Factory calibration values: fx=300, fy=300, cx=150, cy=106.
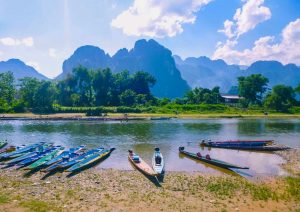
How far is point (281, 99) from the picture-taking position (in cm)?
10725

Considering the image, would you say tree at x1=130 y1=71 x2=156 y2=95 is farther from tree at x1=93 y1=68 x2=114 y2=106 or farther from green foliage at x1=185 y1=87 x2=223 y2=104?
green foliage at x1=185 y1=87 x2=223 y2=104

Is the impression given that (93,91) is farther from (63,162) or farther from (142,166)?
(142,166)

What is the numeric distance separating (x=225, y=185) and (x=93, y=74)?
10274 cm

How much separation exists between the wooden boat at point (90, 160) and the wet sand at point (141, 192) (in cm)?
103

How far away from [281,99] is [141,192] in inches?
3911

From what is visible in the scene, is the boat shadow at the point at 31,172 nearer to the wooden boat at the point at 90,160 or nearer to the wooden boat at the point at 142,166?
the wooden boat at the point at 90,160

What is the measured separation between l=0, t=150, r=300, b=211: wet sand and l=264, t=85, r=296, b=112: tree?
88.3 metres

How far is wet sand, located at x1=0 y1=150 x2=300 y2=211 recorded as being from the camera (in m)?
17.7

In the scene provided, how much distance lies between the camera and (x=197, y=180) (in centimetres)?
2378

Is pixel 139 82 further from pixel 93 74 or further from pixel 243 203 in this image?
pixel 243 203

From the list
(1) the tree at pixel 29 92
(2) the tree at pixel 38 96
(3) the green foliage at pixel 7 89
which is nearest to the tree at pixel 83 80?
(2) the tree at pixel 38 96

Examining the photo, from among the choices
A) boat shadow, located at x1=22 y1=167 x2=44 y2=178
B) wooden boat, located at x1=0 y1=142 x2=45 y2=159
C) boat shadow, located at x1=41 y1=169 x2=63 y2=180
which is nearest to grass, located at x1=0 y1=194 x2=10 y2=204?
boat shadow, located at x1=41 y1=169 x2=63 y2=180

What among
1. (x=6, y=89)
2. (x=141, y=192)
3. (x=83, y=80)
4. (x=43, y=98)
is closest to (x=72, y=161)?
(x=141, y=192)

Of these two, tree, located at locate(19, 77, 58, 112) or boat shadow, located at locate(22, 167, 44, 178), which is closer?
boat shadow, located at locate(22, 167, 44, 178)
